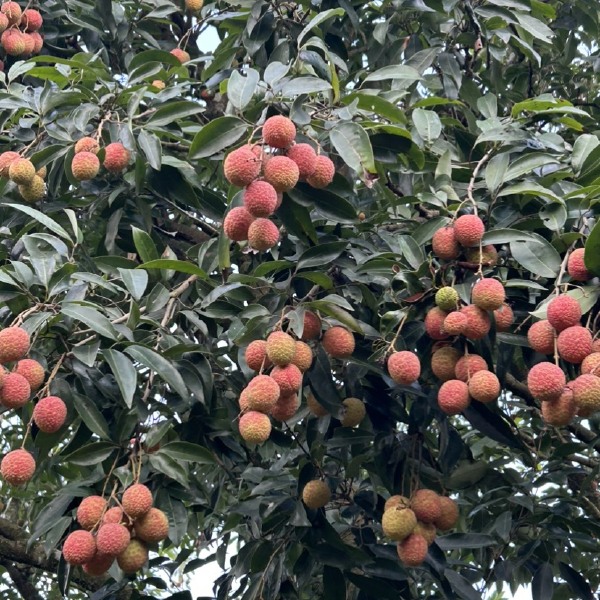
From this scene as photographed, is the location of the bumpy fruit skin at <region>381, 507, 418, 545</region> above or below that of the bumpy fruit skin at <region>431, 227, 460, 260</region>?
below

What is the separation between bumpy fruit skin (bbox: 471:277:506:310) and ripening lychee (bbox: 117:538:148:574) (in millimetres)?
756

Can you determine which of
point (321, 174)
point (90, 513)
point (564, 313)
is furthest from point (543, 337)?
point (90, 513)

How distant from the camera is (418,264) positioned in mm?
2070

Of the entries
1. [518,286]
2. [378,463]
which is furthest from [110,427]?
[518,286]

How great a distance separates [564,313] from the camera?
1712 mm

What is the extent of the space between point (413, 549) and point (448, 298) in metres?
0.50

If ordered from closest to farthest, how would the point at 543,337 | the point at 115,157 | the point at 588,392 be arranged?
the point at 588,392, the point at 543,337, the point at 115,157

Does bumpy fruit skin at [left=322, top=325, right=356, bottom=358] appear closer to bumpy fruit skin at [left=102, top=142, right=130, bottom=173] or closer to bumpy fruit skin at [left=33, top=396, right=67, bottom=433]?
bumpy fruit skin at [left=33, top=396, right=67, bottom=433]

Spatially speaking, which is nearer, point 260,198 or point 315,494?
point 260,198

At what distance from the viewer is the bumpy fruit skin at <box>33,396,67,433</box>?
1.87 metres

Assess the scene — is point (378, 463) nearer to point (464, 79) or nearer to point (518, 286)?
point (518, 286)

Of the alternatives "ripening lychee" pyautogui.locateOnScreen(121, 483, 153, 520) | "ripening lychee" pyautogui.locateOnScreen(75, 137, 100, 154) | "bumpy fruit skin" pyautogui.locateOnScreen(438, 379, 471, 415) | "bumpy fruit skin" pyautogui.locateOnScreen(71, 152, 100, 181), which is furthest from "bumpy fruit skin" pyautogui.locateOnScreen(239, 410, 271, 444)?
"ripening lychee" pyautogui.locateOnScreen(75, 137, 100, 154)

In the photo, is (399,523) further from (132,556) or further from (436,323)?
(132,556)

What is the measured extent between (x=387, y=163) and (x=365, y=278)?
0.26 meters
